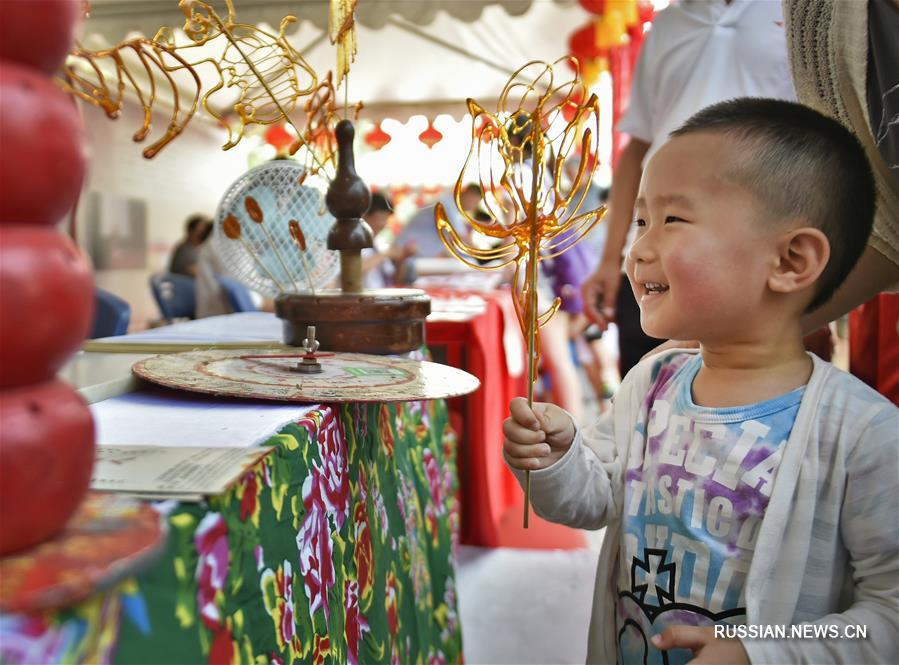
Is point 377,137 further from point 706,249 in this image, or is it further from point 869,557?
point 869,557

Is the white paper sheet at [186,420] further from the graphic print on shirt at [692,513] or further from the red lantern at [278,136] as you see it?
the red lantern at [278,136]

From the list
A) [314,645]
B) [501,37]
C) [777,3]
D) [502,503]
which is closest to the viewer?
[314,645]

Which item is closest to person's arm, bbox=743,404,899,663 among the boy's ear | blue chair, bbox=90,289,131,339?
the boy's ear

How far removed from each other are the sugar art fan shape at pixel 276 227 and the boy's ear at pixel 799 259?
0.85 metres

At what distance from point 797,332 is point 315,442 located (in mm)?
521

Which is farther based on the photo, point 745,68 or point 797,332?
point 745,68

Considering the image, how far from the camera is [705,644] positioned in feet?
2.18

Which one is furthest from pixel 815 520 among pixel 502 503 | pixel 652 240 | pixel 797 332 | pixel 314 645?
pixel 502 503

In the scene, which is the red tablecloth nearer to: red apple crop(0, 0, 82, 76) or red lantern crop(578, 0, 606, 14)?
red apple crop(0, 0, 82, 76)

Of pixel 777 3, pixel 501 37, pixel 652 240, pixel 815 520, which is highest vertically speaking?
pixel 501 37

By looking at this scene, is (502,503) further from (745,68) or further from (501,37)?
(501,37)

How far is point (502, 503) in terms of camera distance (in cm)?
262

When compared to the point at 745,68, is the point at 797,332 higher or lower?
lower

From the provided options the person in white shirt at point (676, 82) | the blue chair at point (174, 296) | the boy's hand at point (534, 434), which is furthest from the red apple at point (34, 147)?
the blue chair at point (174, 296)
